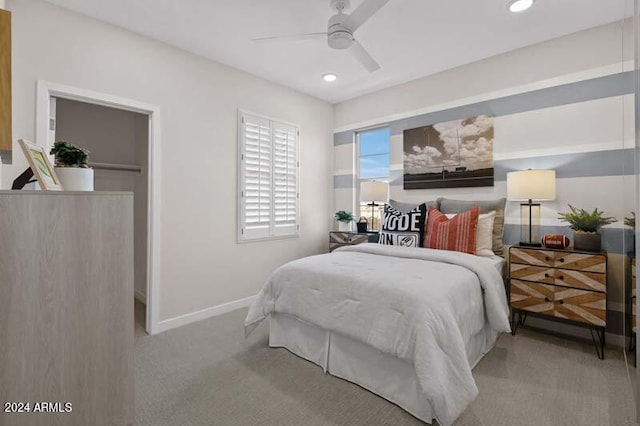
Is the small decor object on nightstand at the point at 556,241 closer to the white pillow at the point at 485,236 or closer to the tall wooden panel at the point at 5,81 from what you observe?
the white pillow at the point at 485,236

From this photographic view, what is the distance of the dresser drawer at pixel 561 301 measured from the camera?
2.38 meters

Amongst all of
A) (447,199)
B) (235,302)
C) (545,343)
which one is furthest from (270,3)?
(545,343)

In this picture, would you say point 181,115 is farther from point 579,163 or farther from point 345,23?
point 579,163

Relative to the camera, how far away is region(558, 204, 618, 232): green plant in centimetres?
258

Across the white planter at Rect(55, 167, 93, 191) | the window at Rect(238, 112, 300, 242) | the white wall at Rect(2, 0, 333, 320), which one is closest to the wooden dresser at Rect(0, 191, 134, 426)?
the white planter at Rect(55, 167, 93, 191)

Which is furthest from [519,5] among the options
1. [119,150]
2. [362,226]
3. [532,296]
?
[119,150]

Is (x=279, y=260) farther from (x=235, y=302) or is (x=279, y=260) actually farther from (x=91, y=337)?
(x=91, y=337)

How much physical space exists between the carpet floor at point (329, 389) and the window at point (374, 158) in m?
2.35

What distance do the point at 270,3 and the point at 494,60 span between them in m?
2.42

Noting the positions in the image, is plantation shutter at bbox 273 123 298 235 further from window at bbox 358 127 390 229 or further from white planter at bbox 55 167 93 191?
white planter at bbox 55 167 93 191

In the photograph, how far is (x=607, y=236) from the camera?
2670 mm

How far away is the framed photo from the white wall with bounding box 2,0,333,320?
1.31 m

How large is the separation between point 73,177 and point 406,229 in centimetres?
270

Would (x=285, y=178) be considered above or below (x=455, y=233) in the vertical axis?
above
